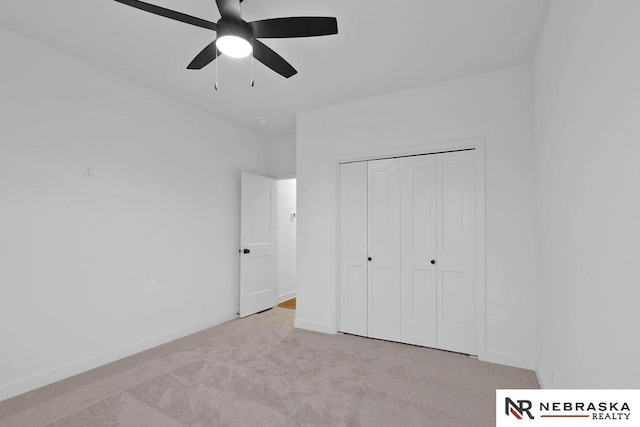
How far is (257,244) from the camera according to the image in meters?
4.83

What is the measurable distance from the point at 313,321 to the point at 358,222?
4.51 feet

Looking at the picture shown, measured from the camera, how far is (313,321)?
3980 millimetres

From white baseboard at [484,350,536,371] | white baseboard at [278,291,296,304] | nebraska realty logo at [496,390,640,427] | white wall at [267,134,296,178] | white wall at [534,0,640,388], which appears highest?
white wall at [267,134,296,178]

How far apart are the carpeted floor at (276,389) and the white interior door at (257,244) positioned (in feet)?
4.10

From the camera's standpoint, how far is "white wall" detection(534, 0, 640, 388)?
103 cm

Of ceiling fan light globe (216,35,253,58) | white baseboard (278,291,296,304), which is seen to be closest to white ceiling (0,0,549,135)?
ceiling fan light globe (216,35,253,58)

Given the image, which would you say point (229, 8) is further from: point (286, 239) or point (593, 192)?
point (286, 239)

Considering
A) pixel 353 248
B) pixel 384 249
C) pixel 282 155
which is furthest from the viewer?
pixel 282 155

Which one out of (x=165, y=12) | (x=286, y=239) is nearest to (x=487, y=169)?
(x=165, y=12)

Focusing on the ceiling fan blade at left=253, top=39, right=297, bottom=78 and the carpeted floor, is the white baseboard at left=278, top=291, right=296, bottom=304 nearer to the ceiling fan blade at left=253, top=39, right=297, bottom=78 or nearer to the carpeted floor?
the carpeted floor

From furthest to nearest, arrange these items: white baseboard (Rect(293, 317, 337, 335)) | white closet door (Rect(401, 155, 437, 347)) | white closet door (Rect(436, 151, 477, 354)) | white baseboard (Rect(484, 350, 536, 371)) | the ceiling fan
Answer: white baseboard (Rect(293, 317, 337, 335)) < white closet door (Rect(401, 155, 437, 347)) < white closet door (Rect(436, 151, 477, 354)) < white baseboard (Rect(484, 350, 536, 371)) < the ceiling fan

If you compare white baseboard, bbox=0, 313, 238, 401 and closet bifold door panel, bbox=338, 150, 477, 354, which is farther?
closet bifold door panel, bbox=338, 150, 477, 354

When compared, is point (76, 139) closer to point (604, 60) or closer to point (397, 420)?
point (397, 420)

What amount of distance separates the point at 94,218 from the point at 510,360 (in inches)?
160
